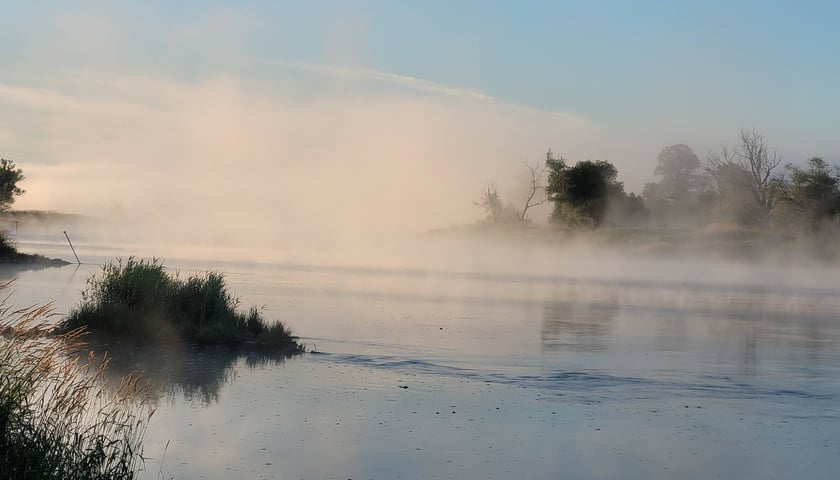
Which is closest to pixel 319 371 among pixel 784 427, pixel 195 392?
pixel 195 392

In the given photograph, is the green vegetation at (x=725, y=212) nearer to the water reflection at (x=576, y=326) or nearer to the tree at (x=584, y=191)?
the tree at (x=584, y=191)

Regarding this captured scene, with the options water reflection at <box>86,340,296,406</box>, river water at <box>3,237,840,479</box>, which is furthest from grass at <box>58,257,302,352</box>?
river water at <box>3,237,840,479</box>

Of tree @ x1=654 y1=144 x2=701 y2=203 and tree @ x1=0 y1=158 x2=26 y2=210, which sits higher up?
tree @ x1=654 y1=144 x2=701 y2=203

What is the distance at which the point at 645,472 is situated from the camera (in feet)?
31.5

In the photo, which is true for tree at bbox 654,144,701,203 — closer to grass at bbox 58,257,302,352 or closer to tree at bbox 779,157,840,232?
tree at bbox 779,157,840,232

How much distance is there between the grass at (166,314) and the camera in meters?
17.9

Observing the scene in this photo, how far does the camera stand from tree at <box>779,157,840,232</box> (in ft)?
255

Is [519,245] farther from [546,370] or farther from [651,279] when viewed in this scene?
[546,370]

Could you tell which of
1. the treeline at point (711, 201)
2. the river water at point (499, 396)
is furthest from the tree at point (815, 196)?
the river water at point (499, 396)

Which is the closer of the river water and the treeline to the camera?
the river water

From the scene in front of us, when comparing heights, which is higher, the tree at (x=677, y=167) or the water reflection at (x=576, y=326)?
the tree at (x=677, y=167)

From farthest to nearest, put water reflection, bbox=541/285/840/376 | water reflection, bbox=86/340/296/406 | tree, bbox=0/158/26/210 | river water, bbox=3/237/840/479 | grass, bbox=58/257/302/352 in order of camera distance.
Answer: tree, bbox=0/158/26/210 → water reflection, bbox=541/285/840/376 → grass, bbox=58/257/302/352 → water reflection, bbox=86/340/296/406 → river water, bbox=3/237/840/479

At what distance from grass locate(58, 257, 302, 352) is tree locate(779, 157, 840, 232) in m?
67.4

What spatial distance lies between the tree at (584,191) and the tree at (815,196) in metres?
18.6
